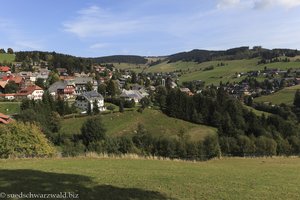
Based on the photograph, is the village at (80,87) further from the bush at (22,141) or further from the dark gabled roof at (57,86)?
the bush at (22,141)

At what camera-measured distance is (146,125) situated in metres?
94.1

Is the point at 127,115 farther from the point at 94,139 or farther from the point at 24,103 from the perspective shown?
the point at 24,103

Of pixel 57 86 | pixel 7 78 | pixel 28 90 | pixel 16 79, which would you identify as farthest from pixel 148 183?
pixel 7 78

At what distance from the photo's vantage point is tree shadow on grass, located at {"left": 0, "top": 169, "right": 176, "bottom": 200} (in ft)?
36.3

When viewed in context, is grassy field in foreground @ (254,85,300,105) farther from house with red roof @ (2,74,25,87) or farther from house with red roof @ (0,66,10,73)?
house with red roof @ (0,66,10,73)

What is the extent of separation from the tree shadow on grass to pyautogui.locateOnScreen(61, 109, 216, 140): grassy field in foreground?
7463 centimetres

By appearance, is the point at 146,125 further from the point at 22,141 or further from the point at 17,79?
the point at 17,79

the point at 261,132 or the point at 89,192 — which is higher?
the point at 89,192

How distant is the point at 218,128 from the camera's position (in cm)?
10131

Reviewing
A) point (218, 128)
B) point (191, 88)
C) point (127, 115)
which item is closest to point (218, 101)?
point (218, 128)

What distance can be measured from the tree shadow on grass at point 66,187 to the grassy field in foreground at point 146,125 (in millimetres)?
74635

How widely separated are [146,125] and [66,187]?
82466mm

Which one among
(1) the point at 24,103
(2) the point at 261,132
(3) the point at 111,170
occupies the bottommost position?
(2) the point at 261,132

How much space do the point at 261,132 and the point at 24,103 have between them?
61.7m
